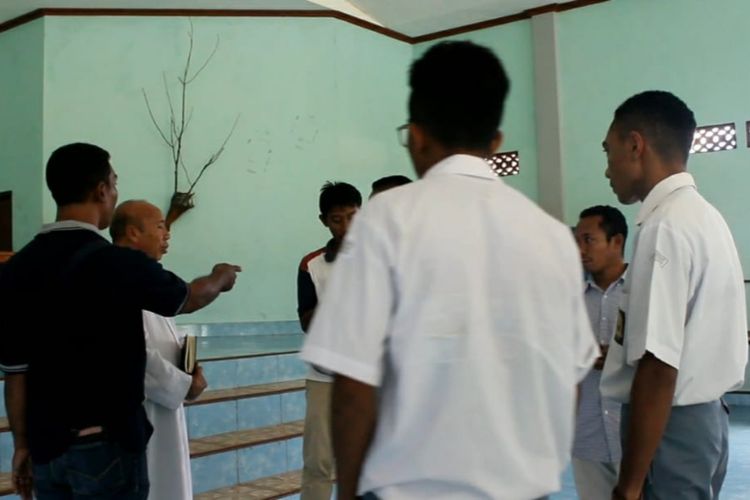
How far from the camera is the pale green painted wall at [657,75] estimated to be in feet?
22.1

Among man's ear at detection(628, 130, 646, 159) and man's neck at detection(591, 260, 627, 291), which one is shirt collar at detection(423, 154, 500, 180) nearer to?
man's ear at detection(628, 130, 646, 159)

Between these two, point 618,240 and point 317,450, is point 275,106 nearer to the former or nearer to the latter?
point 317,450

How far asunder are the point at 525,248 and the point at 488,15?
7.27 m

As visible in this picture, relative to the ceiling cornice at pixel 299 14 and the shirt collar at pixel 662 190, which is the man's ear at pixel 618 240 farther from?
the ceiling cornice at pixel 299 14

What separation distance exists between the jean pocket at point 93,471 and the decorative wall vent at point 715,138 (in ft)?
20.3

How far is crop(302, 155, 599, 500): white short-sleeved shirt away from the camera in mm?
1015

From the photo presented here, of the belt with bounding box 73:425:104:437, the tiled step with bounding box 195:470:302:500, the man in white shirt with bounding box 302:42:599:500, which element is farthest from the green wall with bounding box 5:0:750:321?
the man in white shirt with bounding box 302:42:599:500

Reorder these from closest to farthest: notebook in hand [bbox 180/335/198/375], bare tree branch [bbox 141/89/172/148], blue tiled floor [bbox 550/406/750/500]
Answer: notebook in hand [bbox 180/335/198/375], blue tiled floor [bbox 550/406/750/500], bare tree branch [bbox 141/89/172/148]

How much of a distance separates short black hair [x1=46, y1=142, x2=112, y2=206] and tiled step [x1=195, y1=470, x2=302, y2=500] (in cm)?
232

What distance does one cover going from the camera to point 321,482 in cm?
299

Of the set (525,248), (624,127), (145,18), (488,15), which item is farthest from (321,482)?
(488,15)

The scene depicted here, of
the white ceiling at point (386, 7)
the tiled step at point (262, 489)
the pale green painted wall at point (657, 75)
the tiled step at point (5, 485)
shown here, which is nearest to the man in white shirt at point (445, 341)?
the tiled step at point (5, 485)

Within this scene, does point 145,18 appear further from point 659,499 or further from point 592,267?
point 659,499

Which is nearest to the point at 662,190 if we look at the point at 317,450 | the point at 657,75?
the point at 317,450
